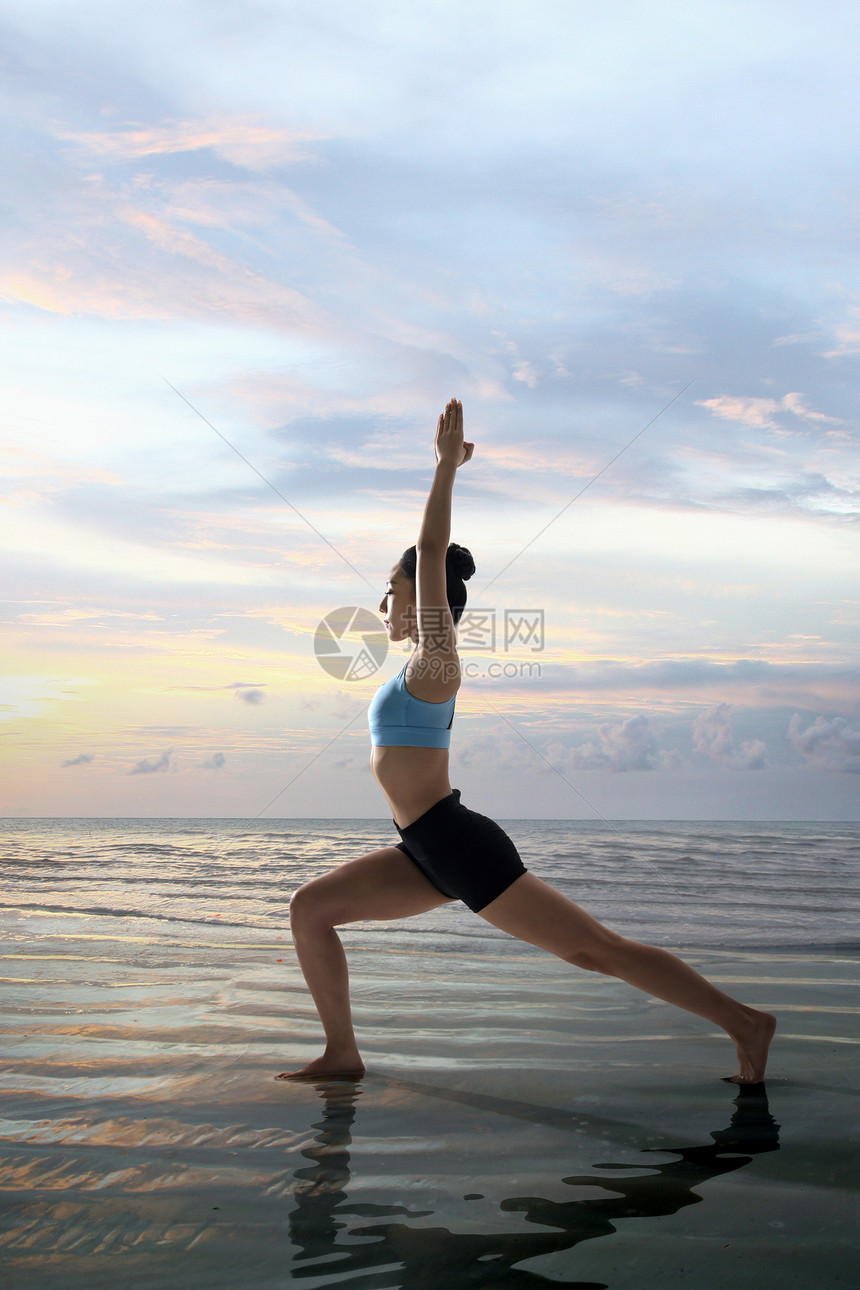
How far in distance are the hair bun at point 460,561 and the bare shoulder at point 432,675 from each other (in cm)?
38

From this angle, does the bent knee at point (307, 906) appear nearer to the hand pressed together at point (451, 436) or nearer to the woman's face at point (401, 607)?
the woman's face at point (401, 607)

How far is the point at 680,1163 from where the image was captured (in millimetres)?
2246

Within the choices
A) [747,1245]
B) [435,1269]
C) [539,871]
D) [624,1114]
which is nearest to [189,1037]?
[624,1114]

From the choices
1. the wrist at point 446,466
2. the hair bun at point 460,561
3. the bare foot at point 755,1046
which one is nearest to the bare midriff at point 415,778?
the hair bun at point 460,561

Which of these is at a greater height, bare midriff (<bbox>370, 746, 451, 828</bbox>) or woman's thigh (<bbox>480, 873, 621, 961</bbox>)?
bare midriff (<bbox>370, 746, 451, 828</bbox>)

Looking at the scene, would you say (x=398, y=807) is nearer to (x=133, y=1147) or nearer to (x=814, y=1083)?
(x=133, y=1147)

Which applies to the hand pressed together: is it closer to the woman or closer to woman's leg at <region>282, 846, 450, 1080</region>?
the woman

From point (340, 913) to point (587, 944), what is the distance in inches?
35.2

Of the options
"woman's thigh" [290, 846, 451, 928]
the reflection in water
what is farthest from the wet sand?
"woman's thigh" [290, 846, 451, 928]

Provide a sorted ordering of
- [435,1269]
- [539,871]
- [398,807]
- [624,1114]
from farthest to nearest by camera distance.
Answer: [539,871], [398,807], [624,1114], [435,1269]

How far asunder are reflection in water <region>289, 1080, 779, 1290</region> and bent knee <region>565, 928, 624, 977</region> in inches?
19.2

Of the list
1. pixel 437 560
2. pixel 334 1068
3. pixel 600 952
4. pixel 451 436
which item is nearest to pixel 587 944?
pixel 600 952

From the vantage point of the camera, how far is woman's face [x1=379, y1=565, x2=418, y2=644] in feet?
9.70

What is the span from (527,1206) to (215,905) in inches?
292
